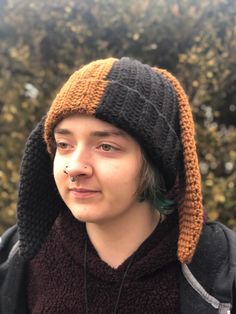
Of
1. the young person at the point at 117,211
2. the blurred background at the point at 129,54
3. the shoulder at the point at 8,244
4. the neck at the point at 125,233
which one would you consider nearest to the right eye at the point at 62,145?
the young person at the point at 117,211

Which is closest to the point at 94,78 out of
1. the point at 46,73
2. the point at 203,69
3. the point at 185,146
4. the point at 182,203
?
the point at 185,146

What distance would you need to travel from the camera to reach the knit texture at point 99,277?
160 centimetres

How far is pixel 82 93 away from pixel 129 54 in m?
1.64

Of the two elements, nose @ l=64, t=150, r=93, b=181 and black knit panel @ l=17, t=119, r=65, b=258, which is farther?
black knit panel @ l=17, t=119, r=65, b=258

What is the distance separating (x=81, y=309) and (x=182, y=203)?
0.53 meters

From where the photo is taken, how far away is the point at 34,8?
3.11 metres

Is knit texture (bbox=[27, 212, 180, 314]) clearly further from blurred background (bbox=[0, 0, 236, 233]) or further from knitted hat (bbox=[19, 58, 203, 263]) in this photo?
blurred background (bbox=[0, 0, 236, 233])

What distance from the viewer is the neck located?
1.70 m

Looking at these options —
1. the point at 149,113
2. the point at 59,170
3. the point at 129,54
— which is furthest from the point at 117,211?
the point at 129,54

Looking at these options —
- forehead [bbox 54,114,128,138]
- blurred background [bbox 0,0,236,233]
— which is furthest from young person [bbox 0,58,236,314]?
blurred background [bbox 0,0,236,233]

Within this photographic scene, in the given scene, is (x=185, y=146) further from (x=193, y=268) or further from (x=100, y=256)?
(x=100, y=256)

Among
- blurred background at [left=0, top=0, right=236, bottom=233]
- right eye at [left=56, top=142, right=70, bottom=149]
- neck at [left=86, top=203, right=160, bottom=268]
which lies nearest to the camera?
right eye at [left=56, top=142, right=70, bottom=149]

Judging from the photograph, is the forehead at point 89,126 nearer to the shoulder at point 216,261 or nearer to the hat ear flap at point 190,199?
the hat ear flap at point 190,199

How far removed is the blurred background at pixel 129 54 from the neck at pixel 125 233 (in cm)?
120
